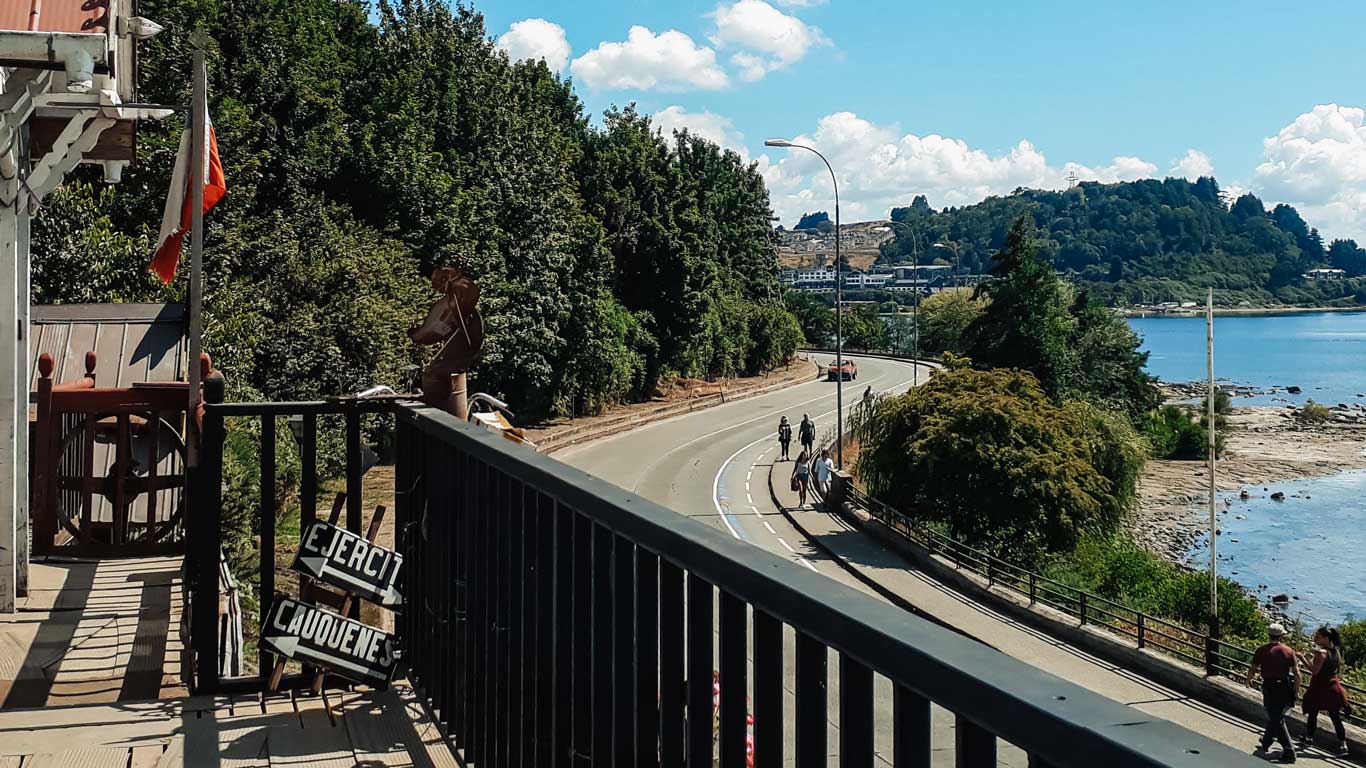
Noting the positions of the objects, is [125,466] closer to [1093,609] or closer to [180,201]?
[180,201]

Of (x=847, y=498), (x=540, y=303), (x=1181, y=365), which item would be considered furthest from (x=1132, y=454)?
(x=1181, y=365)

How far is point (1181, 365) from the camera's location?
182m

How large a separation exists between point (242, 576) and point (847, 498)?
2410 centimetres

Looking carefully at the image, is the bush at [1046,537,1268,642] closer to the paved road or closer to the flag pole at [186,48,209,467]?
the paved road

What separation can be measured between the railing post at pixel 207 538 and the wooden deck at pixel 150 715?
0.19 m

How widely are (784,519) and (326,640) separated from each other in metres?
30.2

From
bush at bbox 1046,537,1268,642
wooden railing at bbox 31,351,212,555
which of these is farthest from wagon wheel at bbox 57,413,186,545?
bush at bbox 1046,537,1268,642

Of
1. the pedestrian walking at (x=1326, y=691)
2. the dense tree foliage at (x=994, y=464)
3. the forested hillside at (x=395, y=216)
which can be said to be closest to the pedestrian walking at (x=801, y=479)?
the dense tree foliage at (x=994, y=464)

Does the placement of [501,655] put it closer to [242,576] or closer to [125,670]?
[125,670]

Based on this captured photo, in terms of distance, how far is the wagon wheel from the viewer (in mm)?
7586

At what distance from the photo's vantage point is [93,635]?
6172 millimetres

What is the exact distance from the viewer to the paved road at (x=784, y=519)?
19250 mm

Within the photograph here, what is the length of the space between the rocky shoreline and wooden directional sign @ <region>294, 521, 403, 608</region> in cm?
4234

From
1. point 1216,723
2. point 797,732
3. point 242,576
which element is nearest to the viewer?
point 797,732
